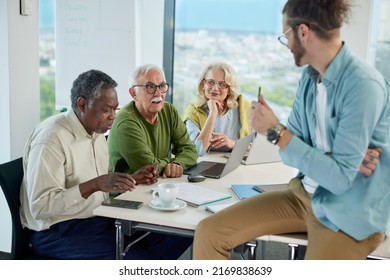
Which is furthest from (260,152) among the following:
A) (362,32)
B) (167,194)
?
(362,32)

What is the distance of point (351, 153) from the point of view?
1460mm

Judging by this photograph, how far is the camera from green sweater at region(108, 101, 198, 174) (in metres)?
2.45

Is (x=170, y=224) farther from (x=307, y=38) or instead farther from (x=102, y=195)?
(x=307, y=38)

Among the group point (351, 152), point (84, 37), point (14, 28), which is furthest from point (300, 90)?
point (84, 37)

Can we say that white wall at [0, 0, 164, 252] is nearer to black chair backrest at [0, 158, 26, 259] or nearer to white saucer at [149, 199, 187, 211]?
black chair backrest at [0, 158, 26, 259]

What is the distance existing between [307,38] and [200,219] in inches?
28.2

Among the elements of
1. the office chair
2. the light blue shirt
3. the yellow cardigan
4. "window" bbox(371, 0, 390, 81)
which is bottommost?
the office chair

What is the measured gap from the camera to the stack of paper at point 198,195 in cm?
190

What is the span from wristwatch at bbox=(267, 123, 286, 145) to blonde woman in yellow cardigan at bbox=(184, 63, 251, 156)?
57.6 inches

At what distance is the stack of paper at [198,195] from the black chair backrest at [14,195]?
2.22 feet

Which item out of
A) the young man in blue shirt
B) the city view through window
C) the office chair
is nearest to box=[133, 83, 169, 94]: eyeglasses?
the office chair

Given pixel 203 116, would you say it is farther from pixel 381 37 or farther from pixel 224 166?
pixel 381 37

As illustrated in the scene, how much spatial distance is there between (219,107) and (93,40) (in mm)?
1259

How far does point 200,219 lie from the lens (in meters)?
1.75
